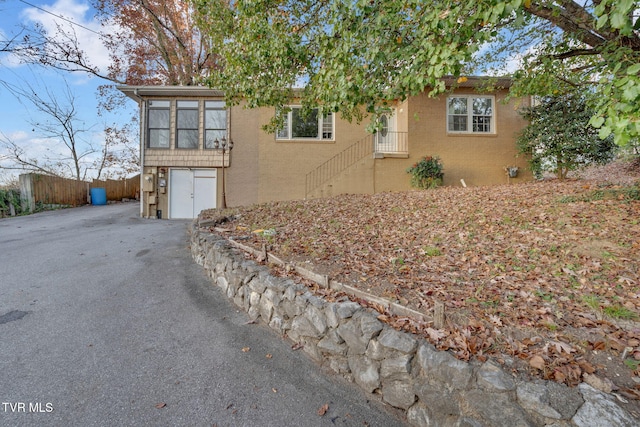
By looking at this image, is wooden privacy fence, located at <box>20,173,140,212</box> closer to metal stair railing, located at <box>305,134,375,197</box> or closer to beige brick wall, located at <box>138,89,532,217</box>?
beige brick wall, located at <box>138,89,532,217</box>

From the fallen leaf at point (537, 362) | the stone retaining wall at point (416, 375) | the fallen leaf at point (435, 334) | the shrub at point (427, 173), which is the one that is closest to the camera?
the stone retaining wall at point (416, 375)

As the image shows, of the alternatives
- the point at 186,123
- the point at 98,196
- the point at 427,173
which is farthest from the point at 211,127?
the point at 98,196

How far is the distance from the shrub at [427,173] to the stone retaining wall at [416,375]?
7.90m

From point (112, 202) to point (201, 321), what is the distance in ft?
A: 57.6

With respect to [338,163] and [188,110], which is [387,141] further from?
[188,110]

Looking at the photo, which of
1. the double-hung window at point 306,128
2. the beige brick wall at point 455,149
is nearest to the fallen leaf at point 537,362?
the beige brick wall at point 455,149

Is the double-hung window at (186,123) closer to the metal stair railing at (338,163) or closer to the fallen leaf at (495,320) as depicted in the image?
the metal stair railing at (338,163)

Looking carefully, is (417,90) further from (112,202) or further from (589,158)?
(112,202)

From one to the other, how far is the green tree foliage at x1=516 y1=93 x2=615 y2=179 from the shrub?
3.05 metres

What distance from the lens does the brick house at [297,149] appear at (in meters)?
11.0

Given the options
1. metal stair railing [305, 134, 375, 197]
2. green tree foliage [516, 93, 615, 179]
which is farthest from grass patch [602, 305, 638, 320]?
metal stair railing [305, 134, 375, 197]

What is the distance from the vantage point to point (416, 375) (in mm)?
2145

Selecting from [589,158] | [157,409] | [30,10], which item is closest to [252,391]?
[157,409]

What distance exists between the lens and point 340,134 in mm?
11320
